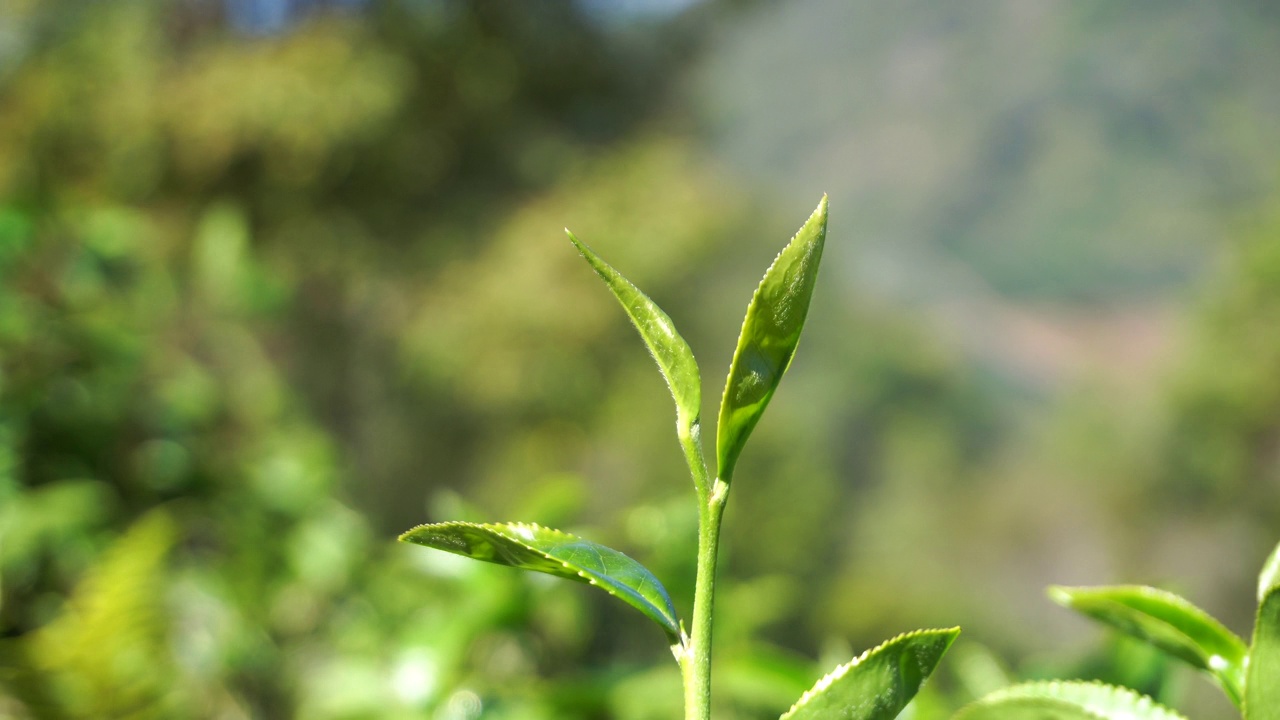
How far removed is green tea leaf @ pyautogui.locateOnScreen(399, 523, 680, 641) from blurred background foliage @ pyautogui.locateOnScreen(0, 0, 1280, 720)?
551 millimetres

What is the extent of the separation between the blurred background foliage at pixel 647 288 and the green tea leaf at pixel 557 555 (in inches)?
21.7

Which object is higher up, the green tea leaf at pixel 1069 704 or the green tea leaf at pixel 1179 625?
the green tea leaf at pixel 1179 625

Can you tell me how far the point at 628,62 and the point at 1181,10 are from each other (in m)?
1.34

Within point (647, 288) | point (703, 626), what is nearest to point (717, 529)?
point (703, 626)

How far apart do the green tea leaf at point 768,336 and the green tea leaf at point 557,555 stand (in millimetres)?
24

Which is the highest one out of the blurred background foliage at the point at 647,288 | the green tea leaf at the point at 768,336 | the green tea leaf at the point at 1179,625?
the blurred background foliage at the point at 647,288

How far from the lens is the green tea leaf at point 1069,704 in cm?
Result: 17

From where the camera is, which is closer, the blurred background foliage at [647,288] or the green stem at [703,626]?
the green stem at [703,626]

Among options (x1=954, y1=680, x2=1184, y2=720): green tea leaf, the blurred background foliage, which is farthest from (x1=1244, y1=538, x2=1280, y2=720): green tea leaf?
the blurred background foliage

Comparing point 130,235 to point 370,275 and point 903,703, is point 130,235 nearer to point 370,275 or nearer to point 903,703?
point 903,703

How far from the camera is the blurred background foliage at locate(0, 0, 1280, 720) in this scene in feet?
2.80

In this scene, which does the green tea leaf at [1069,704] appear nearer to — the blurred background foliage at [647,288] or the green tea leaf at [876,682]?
the green tea leaf at [876,682]

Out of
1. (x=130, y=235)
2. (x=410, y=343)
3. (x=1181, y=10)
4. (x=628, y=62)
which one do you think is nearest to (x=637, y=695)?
(x=130, y=235)

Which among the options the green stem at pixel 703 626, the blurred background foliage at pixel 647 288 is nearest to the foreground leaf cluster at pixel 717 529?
the green stem at pixel 703 626
